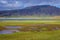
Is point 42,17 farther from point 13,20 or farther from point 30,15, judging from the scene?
point 13,20

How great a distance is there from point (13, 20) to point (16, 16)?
0.08 metres

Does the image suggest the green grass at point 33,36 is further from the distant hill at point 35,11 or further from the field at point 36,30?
the distant hill at point 35,11

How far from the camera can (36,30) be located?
154 inches

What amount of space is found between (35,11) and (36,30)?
1.00ft

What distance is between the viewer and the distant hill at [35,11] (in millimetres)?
3930

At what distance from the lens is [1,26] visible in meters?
3.92

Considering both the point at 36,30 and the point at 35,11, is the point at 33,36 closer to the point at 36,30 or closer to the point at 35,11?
the point at 36,30

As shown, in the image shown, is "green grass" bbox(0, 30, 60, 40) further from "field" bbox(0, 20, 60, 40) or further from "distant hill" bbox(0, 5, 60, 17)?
"distant hill" bbox(0, 5, 60, 17)

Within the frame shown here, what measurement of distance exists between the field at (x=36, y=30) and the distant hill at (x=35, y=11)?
0.12 metres

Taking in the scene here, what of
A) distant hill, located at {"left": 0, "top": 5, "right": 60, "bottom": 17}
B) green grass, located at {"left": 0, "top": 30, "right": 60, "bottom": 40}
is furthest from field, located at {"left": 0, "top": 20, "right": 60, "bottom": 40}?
distant hill, located at {"left": 0, "top": 5, "right": 60, "bottom": 17}

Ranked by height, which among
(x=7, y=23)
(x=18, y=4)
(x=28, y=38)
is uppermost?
(x=18, y=4)

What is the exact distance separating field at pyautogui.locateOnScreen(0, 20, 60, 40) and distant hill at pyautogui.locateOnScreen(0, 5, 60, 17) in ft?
0.38

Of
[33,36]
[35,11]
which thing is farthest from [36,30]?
[35,11]

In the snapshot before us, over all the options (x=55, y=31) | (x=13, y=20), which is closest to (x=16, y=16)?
(x=13, y=20)
